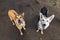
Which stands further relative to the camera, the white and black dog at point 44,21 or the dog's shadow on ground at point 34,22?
the dog's shadow on ground at point 34,22

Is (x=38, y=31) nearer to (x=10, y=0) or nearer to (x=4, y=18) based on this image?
(x=4, y=18)

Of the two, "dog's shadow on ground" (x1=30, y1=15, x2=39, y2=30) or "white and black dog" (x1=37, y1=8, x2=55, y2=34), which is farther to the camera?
"dog's shadow on ground" (x1=30, y1=15, x2=39, y2=30)

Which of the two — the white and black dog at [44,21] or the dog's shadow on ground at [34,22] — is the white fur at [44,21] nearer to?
the white and black dog at [44,21]

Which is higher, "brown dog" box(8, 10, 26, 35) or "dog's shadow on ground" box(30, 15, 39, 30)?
"brown dog" box(8, 10, 26, 35)

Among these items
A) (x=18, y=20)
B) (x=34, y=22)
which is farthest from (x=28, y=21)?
(x=18, y=20)

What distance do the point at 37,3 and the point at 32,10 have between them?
11cm

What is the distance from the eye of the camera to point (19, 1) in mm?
2311

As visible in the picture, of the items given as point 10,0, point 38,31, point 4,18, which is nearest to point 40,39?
point 38,31

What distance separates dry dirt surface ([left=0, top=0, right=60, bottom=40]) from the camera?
200 centimetres

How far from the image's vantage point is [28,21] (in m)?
2.11

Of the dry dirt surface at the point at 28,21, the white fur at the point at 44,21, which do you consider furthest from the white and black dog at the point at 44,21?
the dry dirt surface at the point at 28,21

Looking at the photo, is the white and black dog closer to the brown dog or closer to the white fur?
the white fur

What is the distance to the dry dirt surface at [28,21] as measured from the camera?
200 cm

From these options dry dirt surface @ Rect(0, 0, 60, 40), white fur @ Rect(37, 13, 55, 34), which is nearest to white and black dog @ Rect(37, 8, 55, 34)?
white fur @ Rect(37, 13, 55, 34)
